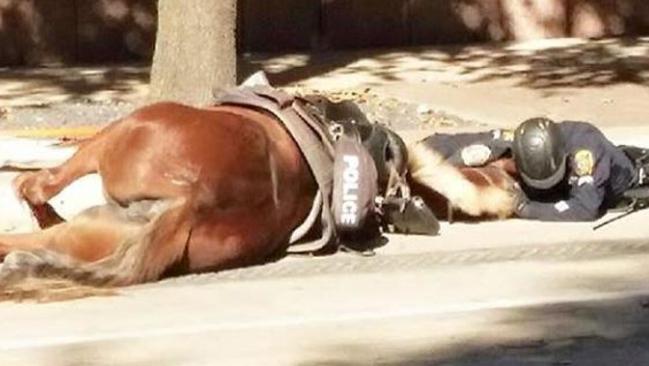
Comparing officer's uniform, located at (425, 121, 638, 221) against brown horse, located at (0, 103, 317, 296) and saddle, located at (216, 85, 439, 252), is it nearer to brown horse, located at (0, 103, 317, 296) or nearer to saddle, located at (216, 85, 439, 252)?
saddle, located at (216, 85, 439, 252)

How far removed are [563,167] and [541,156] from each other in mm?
114

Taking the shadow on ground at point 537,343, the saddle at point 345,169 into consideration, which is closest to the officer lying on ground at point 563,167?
the saddle at point 345,169

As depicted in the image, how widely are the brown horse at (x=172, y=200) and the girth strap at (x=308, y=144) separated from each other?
1.6 inches

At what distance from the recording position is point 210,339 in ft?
23.0

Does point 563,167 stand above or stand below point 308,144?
below

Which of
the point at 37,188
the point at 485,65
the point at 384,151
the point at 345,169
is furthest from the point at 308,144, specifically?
the point at 485,65

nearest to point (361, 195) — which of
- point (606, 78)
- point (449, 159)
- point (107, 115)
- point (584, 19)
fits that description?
point (449, 159)

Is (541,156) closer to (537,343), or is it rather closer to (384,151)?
(384,151)

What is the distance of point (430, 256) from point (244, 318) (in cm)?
152

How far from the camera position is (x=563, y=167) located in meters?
9.15

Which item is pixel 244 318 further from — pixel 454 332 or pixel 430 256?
pixel 430 256

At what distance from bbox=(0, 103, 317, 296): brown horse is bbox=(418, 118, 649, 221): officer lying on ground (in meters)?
1.29

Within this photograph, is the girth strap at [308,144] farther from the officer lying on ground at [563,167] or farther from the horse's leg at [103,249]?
the officer lying on ground at [563,167]

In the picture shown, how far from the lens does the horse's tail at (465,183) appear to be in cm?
916
